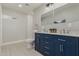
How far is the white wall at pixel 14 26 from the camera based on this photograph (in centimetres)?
641

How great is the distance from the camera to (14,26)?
22.7 feet

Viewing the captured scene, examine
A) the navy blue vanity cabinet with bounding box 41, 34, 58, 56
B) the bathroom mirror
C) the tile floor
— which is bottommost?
the tile floor

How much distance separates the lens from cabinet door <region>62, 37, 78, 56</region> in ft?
7.73

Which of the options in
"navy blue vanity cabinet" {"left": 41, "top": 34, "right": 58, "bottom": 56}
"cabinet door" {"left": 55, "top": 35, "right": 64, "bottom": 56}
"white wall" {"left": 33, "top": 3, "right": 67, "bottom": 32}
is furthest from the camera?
"white wall" {"left": 33, "top": 3, "right": 67, "bottom": 32}

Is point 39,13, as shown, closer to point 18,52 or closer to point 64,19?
point 64,19

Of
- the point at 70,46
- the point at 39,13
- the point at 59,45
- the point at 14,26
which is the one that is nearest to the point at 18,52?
the point at 59,45

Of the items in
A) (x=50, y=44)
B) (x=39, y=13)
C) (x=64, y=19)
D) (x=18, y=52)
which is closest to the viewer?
(x=50, y=44)

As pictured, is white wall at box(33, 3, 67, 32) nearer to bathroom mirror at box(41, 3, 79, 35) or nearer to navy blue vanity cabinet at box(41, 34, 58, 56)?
bathroom mirror at box(41, 3, 79, 35)

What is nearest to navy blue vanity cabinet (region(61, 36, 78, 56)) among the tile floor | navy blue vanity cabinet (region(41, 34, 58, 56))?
navy blue vanity cabinet (region(41, 34, 58, 56))

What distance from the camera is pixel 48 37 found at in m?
3.59

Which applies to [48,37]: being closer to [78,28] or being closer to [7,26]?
[78,28]

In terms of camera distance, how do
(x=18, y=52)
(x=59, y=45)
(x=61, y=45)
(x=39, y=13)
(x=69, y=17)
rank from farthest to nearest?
1. (x=39, y=13)
2. (x=18, y=52)
3. (x=69, y=17)
4. (x=59, y=45)
5. (x=61, y=45)

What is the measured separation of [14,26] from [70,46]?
4935mm

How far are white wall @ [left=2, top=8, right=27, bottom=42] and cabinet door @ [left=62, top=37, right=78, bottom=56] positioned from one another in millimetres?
4237
